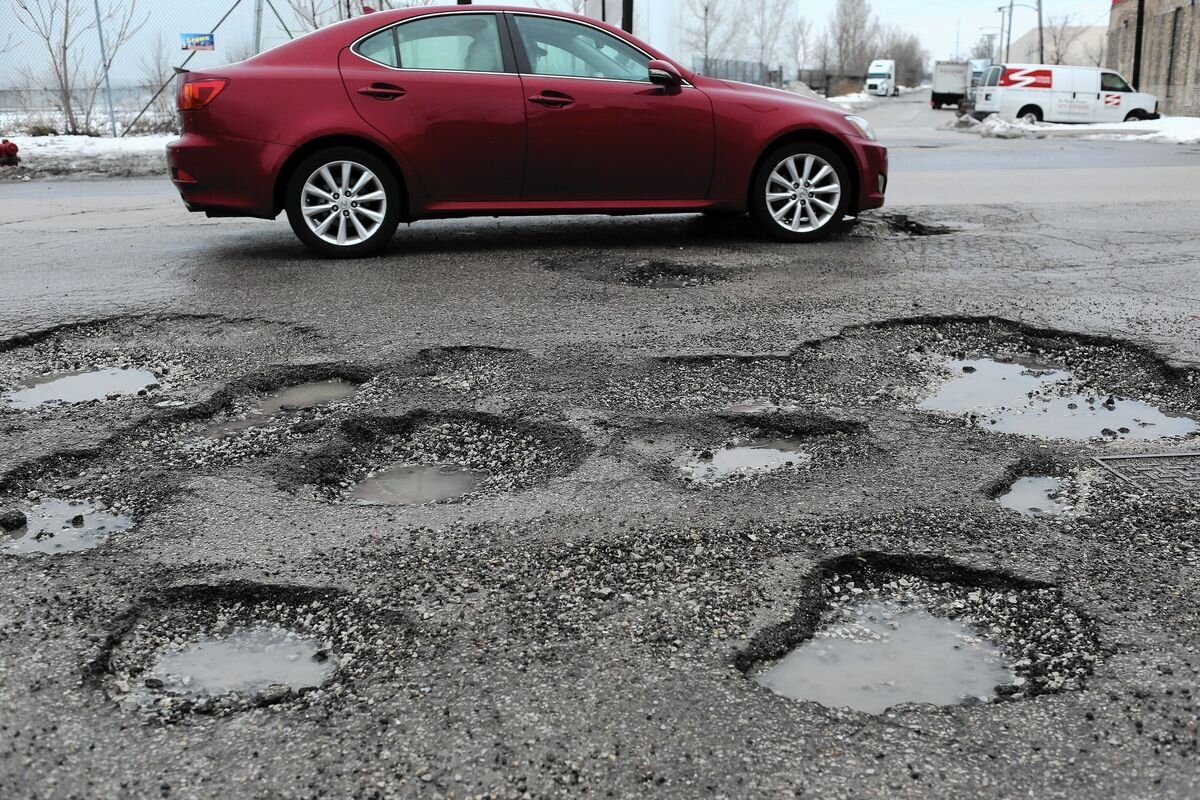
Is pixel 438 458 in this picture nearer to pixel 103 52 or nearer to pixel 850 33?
pixel 103 52

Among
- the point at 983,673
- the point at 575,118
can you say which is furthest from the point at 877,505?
the point at 575,118

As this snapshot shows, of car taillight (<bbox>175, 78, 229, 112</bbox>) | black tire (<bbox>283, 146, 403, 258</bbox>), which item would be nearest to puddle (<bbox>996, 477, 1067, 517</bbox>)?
black tire (<bbox>283, 146, 403, 258</bbox>)

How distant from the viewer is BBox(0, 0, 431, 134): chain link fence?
1970cm

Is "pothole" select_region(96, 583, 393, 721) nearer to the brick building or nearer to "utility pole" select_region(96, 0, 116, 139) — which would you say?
"utility pole" select_region(96, 0, 116, 139)

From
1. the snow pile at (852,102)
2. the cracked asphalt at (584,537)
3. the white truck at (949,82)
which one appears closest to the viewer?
the cracked asphalt at (584,537)

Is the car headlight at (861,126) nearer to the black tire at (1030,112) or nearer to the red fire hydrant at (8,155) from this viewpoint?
the red fire hydrant at (8,155)

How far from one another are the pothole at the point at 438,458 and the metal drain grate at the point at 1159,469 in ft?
5.62

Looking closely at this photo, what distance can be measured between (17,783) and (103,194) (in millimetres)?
11083

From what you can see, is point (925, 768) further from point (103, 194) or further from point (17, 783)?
point (103, 194)

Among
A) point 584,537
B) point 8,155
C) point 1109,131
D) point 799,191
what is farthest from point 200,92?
point 1109,131

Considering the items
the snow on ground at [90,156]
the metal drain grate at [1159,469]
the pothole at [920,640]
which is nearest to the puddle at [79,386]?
the pothole at [920,640]

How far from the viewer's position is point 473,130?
22.5 feet

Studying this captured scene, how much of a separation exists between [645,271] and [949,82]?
51.9 metres

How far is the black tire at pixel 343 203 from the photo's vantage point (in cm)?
677
